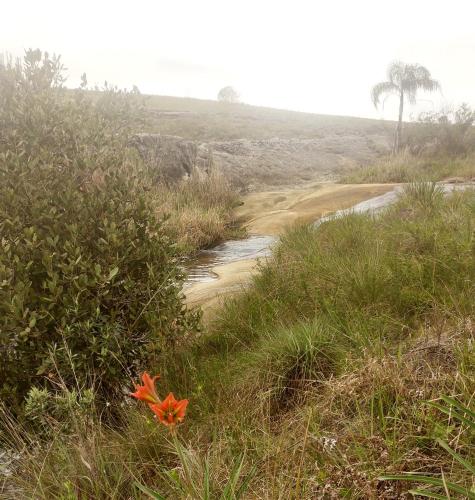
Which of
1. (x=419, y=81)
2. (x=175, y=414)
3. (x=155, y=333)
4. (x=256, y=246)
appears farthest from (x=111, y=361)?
(x=419, y=81)

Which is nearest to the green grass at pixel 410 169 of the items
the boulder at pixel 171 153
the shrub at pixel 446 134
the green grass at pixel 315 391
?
the shrub at pixel 446 134

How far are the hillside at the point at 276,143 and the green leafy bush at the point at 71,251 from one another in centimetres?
1385

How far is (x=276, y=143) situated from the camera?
939 inches

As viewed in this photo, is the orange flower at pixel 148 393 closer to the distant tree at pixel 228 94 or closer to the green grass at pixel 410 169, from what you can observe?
the green grass at pixel 410 169

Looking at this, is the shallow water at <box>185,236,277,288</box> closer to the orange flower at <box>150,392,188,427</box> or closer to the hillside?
the orange flower at <box>150,392,188,427</box>

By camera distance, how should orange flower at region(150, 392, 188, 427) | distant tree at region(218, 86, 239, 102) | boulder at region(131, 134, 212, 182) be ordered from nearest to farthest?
orange flower at region(150, 392, 188, 427)
boulder at region(131, 134, 212, 182)
distant tree at region(218, 86, 239, 102)

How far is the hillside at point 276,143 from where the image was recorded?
64.8ft

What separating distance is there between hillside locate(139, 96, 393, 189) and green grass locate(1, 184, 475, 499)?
1369 centimetres

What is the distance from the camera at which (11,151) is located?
2697mm

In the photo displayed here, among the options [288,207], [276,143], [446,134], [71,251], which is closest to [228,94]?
[276,143]

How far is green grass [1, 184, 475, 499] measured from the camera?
1.51m

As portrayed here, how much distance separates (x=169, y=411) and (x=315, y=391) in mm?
1308

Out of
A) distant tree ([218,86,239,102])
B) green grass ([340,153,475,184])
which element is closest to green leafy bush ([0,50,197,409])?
green grass ([340,153,475,184])

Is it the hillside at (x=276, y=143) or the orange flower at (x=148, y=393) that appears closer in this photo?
the orange flower at (x=148, y=393)
